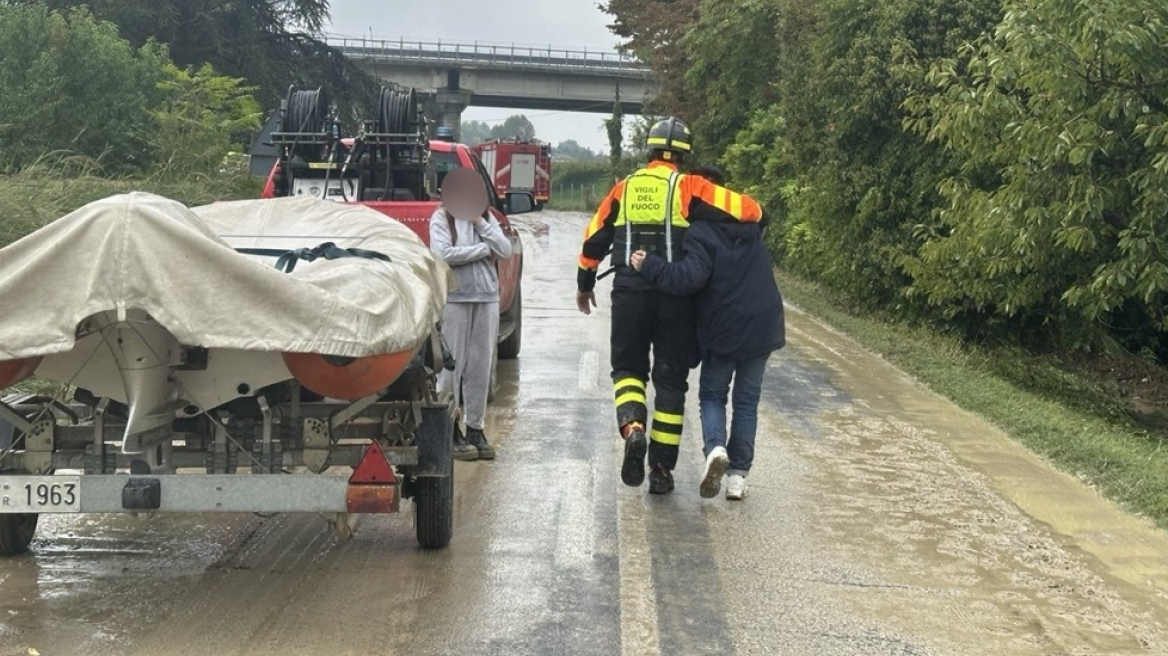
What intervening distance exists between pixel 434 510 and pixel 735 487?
2.02m

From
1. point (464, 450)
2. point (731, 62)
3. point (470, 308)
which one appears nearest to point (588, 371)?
point (464, 450)

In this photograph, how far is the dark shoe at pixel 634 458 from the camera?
7.45 metres

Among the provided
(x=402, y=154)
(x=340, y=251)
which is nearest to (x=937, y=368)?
(x=402, y=154)

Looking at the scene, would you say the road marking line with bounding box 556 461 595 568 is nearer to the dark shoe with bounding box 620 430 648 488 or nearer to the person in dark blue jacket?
the dark shoe with bounding box 620 430 648 488

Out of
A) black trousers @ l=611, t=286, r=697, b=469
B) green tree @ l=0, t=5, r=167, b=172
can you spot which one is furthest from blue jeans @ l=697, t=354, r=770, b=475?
green tree @ l=0, t=5, r=167, b=172

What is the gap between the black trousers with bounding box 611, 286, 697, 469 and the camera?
24.5 ft

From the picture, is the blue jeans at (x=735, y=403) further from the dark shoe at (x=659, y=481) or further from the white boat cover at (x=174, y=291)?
the white boat cover at (x=174, y=291)

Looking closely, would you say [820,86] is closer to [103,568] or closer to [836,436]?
[836,436]

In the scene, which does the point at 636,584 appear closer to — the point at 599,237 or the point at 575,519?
the point at 575,519

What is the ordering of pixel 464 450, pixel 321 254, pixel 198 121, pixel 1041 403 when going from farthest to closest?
pixel 198 121 → pixel 1041 403 → pixel 464 450 → pixel 321 254

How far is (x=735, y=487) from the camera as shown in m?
7.72

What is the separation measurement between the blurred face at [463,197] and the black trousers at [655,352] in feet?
4.32

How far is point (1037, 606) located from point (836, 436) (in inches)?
152

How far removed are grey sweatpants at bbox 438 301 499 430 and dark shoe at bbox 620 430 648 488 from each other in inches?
55.6
